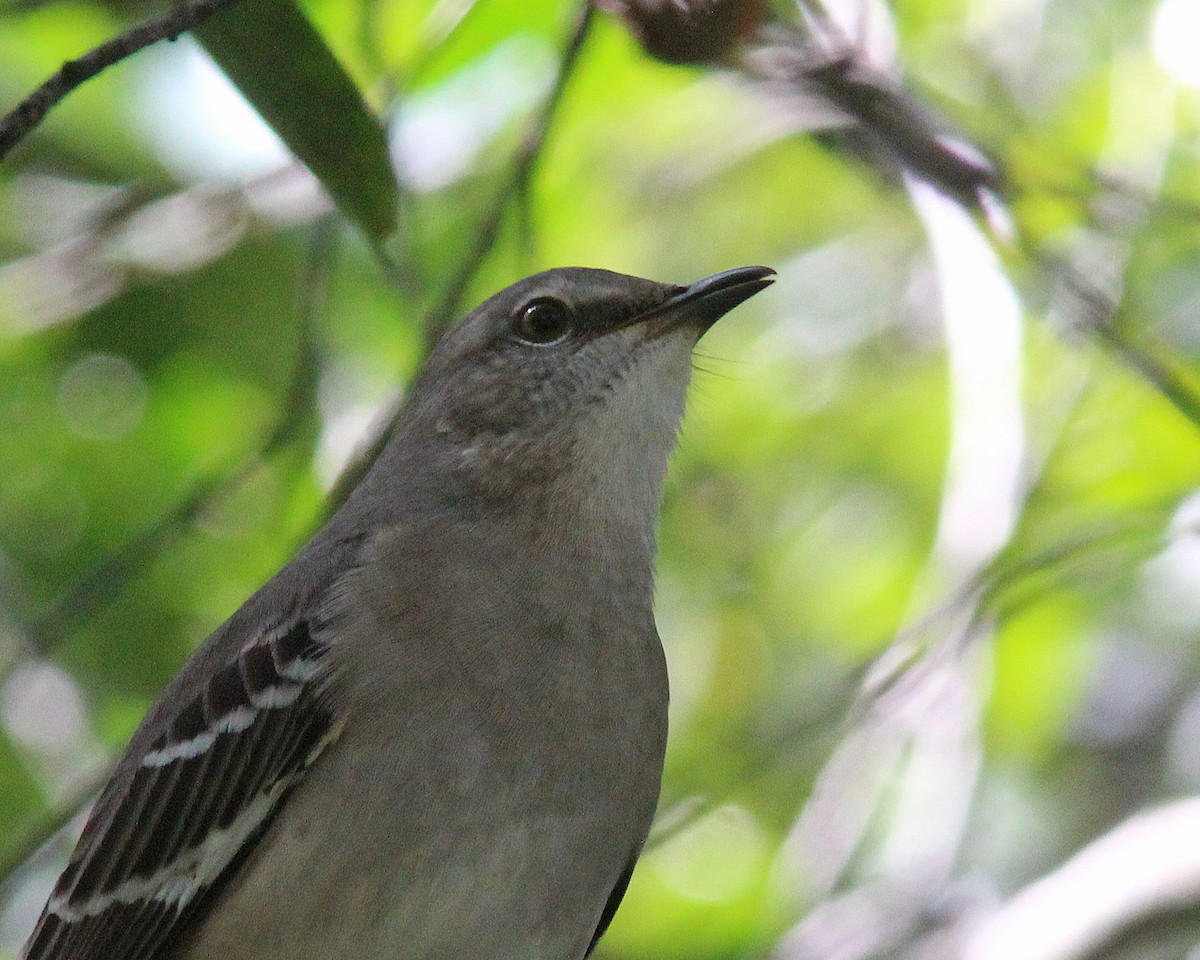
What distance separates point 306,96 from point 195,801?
1865 mm

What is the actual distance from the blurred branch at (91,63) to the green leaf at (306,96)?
26.6 inches

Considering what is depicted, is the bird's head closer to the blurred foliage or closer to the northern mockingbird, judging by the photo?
the northern mockingbird

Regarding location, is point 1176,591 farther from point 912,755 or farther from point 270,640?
point 270,640

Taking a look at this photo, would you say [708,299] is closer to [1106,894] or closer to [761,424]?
[1106,894]

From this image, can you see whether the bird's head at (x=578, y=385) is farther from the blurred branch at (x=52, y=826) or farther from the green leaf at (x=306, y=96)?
the blurred branch at (x=52, y=826)

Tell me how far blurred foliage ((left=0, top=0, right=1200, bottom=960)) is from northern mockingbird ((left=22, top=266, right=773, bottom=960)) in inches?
25.1

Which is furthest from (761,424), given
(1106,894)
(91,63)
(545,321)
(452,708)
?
(91,63)

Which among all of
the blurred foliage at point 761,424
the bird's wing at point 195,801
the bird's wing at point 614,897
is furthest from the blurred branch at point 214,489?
the bird's wing at point 614,897

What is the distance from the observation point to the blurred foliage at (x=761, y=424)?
19.6 feet

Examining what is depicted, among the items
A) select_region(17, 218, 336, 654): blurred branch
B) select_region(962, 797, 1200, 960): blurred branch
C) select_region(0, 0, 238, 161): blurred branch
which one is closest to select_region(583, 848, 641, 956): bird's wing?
select_region(962, 797, 1200, 960): blurred branch

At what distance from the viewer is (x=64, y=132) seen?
281 inches

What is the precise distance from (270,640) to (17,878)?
66.1 inches

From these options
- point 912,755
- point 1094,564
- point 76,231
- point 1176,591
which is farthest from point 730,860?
point 76,231

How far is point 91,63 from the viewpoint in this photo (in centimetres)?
341
